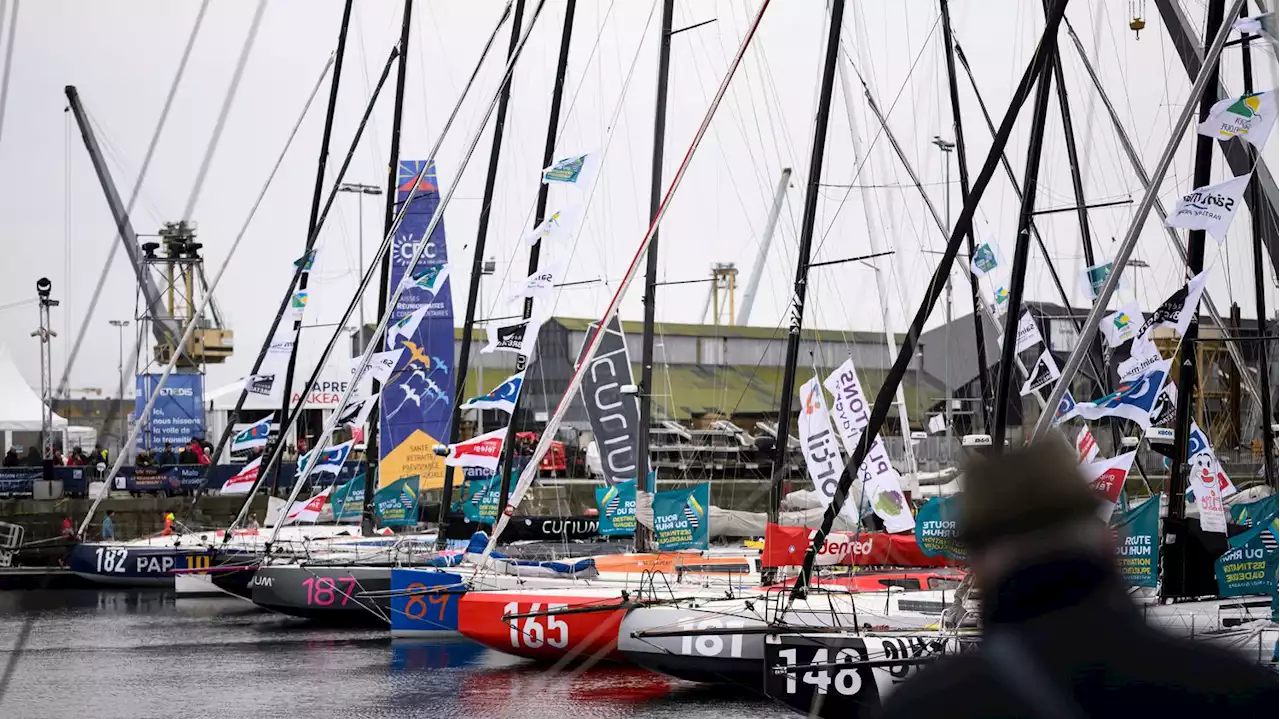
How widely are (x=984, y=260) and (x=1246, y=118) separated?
1228cm

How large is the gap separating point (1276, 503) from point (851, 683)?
14.1 feet

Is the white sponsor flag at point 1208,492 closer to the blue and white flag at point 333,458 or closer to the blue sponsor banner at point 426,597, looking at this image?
the blue sponsor banner at point 426,597

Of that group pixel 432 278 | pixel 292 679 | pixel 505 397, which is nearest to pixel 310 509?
pixel 432 278

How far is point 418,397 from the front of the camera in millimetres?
31312

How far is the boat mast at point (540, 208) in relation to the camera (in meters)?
23.6

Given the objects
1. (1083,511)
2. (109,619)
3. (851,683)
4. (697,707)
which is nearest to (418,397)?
(109,619)

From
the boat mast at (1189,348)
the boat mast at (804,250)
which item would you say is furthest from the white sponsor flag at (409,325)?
the boat mast at (1189,348)

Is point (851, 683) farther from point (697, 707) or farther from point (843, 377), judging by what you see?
point (843, 377)

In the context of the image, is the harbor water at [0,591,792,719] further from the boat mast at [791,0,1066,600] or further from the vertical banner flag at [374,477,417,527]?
the boat mast at [791,0,1066,600]

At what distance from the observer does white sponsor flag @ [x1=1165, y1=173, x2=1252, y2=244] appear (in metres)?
13.1

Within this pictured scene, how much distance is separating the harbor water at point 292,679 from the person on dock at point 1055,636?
13.9 metres

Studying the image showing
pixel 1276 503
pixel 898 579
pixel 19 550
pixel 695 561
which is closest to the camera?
pixel 1276 503

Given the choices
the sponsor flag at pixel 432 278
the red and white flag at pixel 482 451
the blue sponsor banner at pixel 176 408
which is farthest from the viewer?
the blue sponsor banner at pixel 176 408

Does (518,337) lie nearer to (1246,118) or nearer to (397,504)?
(397,504)
